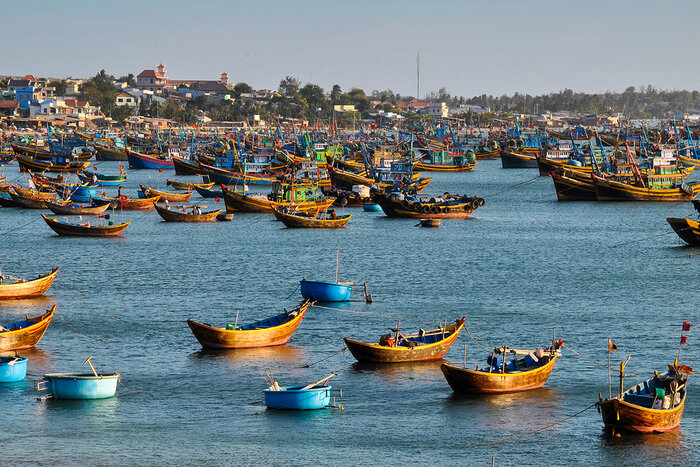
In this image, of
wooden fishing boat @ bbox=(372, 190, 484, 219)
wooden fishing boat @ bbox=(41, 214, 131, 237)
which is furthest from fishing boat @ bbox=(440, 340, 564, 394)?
wooden fishing boat @ bbox=(372, 190, 484, 219)

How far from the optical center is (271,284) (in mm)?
61875

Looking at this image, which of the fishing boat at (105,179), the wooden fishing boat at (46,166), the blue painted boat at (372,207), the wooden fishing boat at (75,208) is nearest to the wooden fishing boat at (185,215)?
the wooden fishing boat at (75,208)

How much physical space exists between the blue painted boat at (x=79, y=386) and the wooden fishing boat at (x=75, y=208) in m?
57.7

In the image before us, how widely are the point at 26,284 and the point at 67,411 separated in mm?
19602

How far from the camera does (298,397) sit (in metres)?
35.0

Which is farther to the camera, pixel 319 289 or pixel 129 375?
pixel 319 289

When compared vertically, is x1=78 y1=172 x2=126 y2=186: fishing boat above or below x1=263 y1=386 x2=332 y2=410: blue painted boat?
above

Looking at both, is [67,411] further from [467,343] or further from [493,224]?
[493,224]

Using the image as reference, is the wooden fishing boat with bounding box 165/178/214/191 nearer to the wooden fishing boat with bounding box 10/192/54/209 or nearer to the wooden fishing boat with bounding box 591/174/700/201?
the wooden fishing boat with bounding box 10/192/54/209

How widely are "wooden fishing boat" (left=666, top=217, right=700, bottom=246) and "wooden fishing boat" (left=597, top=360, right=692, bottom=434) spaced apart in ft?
138

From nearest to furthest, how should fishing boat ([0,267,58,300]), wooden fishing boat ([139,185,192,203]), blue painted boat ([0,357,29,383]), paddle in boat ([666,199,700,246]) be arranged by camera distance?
blue painted boat ([0,357,29,383]) < fishing boat ([0,267,58,300]) < paddle in boat ([666,199,700,246]) < wooden fishing boat ([139,185,192,203])

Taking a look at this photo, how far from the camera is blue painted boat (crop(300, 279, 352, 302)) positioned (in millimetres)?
54094

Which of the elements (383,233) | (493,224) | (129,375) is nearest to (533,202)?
(493,224)

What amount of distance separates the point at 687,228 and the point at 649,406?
143 ft
